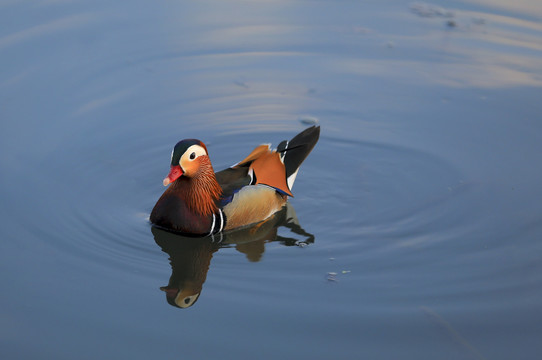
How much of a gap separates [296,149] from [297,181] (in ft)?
1.08

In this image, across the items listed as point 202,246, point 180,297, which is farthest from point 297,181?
point 180,297

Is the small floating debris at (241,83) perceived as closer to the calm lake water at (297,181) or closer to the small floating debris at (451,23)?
the calm lake water at (297,181)

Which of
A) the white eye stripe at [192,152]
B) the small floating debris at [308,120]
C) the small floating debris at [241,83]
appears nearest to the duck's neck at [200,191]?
the white eye stripe at [192,152]

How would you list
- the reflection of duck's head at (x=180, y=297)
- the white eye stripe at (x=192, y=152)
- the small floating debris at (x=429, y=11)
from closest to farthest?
the reflection of duck's head at (x=180, y=297) < the white eye stripe at (x=192, y=152) < the small floating debris at (x=429, y=11)

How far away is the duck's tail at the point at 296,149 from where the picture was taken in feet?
24.0

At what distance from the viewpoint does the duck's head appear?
21.1 ft

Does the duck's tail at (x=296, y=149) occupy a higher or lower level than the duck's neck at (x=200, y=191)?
higher

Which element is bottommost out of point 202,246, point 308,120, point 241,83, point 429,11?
point 202,246

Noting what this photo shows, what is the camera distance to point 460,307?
210 inches

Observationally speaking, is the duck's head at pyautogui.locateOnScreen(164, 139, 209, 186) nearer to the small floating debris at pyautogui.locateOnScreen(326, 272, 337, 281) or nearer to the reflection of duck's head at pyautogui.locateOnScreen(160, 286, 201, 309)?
the reflection of duck's head at pyautogui.locateOnScreen(160, 286, 201, 309)

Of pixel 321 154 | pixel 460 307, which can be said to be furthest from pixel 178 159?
pixel 460 307

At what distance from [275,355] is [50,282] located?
1836 mm

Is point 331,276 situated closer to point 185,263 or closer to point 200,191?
point 185,263

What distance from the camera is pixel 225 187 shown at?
7000mm
